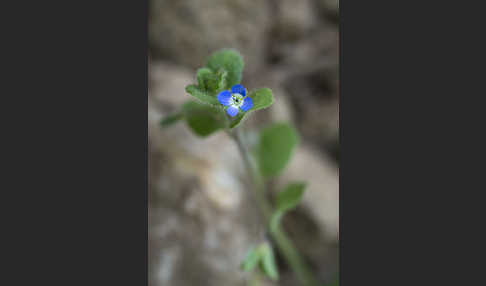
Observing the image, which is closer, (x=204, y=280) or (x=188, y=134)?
(x=204, y=280)

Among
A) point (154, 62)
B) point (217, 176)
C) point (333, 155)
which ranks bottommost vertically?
point (217, 176)

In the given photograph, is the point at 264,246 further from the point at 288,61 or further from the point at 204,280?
the point at 288,61

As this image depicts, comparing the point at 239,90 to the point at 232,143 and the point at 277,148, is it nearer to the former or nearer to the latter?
the point at 277,148

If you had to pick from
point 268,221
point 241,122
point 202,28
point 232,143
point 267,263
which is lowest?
point 267,263

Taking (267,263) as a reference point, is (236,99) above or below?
above

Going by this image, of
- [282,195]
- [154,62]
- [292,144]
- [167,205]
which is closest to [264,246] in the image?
[282,195]

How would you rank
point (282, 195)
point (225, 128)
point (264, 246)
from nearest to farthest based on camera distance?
point (225, 128) < point (264, 246) < point (282, 195)

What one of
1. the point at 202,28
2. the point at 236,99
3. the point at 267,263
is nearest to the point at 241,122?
the point at 236,99
